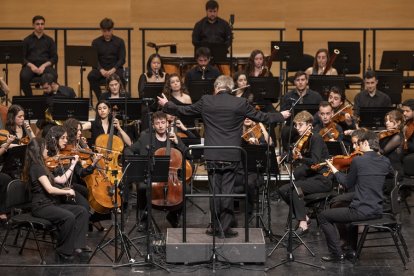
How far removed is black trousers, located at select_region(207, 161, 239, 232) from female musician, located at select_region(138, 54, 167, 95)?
359 centimetres

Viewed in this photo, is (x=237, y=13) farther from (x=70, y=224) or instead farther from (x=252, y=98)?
(x=70, y=224)

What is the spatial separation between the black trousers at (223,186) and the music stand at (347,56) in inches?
180

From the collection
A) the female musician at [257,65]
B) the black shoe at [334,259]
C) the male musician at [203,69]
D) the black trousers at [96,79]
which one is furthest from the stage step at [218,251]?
the black trousers at [96,79]

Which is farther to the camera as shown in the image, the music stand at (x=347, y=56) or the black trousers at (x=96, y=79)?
the black trousers at (x=96, y=79)

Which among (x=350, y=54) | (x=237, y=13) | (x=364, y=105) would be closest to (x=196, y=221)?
(x=364, y=105)

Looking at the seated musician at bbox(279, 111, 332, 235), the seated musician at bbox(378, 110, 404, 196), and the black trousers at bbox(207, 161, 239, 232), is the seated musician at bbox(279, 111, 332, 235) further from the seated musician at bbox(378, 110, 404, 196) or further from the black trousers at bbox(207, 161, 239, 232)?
the black trousers at bbox(207, 161, 239, 232)

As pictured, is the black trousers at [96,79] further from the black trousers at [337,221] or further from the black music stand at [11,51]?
the black trousers at [337,221]

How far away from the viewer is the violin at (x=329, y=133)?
1052 cm

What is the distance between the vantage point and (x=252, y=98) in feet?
38.1

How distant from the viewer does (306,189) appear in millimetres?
9758

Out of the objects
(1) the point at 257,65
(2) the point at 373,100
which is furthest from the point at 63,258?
(2) the point at 373,100

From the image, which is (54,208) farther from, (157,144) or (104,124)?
(104,124)

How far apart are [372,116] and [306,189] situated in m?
1.75

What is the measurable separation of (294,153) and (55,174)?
2439mm
